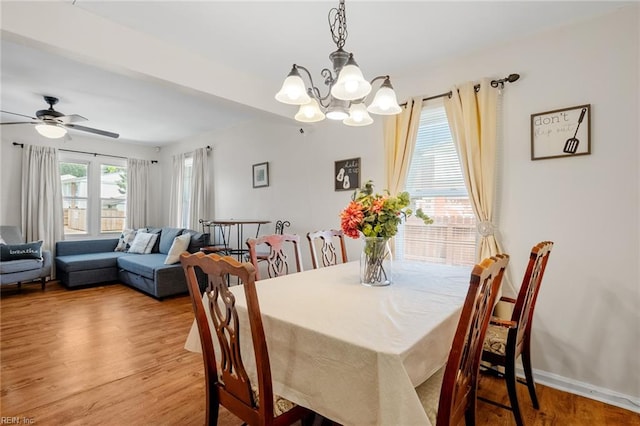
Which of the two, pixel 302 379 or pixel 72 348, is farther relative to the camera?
pixel 72 348

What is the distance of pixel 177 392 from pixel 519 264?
2560mm

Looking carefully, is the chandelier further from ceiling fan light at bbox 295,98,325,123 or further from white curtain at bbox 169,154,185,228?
white curtain at bbox 169,154,185,228

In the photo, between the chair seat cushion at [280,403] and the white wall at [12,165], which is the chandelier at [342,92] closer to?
the chair seat cushion at [280,403]

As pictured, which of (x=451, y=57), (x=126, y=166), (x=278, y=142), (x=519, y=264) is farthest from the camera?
(x=126, y=166)

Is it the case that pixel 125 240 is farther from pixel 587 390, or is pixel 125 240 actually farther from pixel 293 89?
pixel 587 390

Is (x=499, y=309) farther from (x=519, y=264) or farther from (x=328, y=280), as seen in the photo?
(x=328, y=280)

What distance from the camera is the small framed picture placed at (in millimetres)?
4289

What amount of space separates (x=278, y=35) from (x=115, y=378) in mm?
2722

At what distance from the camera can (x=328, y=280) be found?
1896mm

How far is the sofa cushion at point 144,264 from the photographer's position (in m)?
4.27

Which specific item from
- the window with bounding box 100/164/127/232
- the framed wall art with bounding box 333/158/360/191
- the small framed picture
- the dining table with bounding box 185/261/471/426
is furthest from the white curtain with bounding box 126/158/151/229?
the dining table with bounding box 185/261/471/426

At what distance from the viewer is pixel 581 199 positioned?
6.98 ft

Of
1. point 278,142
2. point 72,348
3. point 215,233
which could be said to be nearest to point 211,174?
point 215,233

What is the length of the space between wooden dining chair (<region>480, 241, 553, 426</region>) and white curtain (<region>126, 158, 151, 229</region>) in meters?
6.42
